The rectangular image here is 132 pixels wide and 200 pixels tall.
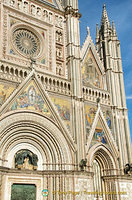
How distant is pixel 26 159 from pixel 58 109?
4076mm

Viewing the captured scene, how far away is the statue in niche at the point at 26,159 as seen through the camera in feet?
53.1

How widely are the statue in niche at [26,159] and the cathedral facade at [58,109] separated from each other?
61 millimetres

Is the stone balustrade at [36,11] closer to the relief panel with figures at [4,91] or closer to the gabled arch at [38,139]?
the relief panel with figures at [4,91]

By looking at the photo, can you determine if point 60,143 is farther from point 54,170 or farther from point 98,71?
point 98,71

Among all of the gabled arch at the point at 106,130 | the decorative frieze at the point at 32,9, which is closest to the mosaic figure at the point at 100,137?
the gabled arch at the point at 106,130

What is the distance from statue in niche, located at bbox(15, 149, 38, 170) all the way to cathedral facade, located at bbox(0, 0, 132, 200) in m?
0.06

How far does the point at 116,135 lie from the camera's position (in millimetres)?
20438

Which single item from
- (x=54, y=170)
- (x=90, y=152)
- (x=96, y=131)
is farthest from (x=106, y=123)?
(x=54, y=170)

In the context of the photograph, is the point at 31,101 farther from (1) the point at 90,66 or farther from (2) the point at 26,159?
(1) the point at 90,66

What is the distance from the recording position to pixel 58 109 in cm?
1833

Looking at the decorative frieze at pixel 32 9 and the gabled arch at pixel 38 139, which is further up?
the decorative frieze at pixel 32 9

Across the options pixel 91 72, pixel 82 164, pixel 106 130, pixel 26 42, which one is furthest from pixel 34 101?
pixel 91 72

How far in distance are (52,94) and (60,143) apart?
3503 mm

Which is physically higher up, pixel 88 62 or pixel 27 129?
pixel 88 62
